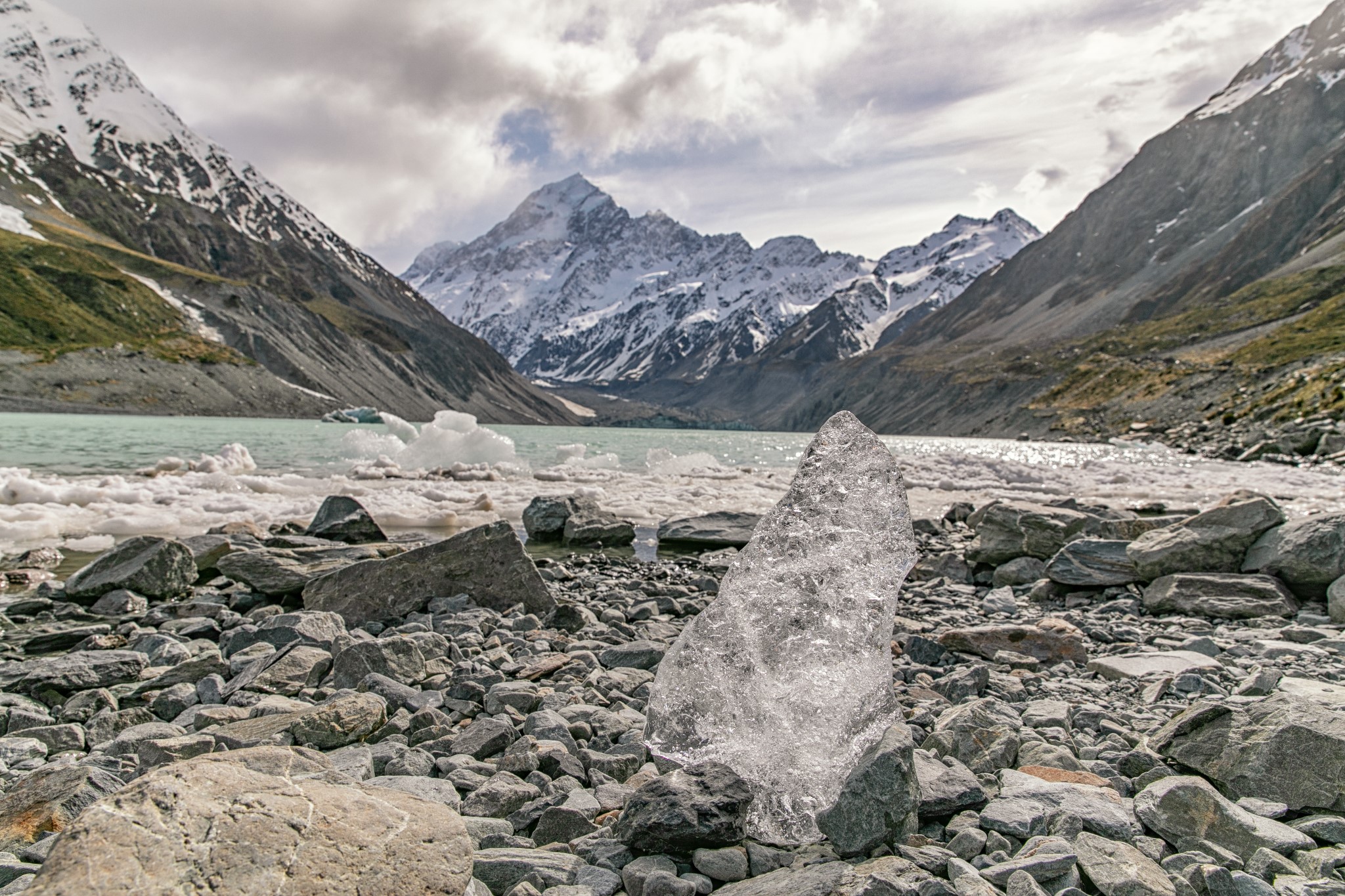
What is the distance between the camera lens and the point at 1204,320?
123250 mm

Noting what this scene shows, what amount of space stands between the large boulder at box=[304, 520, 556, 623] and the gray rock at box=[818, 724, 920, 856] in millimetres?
6139

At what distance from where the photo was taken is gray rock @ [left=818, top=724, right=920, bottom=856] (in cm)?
359

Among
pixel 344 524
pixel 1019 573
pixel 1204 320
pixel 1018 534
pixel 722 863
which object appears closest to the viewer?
pixel 722 863

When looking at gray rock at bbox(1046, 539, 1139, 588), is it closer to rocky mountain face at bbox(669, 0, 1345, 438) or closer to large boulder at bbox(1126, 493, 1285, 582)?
large boulder at bbox(1126, 493, 1285, 582)

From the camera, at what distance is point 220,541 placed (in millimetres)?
11703

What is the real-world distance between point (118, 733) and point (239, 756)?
2.58 meters

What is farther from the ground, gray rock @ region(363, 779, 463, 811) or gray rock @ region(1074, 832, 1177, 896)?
gray rock @ region(1074, 832, 1177, 896)

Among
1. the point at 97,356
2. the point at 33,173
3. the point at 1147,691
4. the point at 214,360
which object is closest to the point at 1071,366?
the point at 1147,691

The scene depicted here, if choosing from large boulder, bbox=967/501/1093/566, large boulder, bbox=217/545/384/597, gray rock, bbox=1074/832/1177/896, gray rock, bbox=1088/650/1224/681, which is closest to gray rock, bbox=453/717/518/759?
gray rock, bbox=1074/832/1177/896

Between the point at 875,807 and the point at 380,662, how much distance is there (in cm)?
457

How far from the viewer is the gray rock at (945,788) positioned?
3.87m

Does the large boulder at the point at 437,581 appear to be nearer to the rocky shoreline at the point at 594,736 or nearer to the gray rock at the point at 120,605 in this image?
the rocky shoreline at the point at 594,736

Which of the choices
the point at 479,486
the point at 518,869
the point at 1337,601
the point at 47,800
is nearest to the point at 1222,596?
the point at 1337,601

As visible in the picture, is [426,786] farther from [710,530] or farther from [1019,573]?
[710,530]
